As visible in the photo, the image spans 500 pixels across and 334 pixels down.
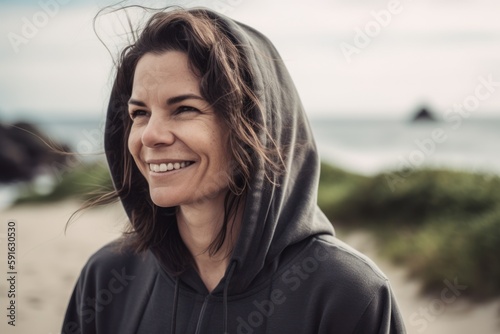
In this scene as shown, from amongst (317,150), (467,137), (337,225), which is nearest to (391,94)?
(467,137)

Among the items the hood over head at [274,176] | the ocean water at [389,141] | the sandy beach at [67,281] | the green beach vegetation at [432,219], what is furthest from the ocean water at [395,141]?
the hood over head at [274,176]

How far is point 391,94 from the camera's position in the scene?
41.5m

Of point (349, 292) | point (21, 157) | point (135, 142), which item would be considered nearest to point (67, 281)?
point (135, 142)

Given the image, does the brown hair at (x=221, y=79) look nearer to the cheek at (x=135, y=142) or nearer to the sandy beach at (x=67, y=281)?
the cheek at (x=135, y=142)

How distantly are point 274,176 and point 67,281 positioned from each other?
5.05 meters

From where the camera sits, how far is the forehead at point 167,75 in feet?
5.55

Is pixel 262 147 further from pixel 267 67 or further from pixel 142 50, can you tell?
pixel 142 50

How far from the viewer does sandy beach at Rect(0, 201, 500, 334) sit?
15.2 feet

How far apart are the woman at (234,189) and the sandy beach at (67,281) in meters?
0.59

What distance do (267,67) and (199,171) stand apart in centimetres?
36

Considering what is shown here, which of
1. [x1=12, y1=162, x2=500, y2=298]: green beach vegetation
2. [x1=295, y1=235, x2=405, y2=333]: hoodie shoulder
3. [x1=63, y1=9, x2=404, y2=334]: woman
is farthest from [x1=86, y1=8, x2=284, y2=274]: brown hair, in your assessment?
[x1=12, y1=162, x2=500, y2=298]: green beach vegetation

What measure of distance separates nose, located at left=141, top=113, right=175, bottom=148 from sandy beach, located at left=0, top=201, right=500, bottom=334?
74cm

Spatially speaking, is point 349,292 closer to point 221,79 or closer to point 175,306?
point 175,306

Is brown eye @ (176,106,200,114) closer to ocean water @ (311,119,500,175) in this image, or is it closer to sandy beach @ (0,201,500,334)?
sandy beach @ (0,201,500,334)
